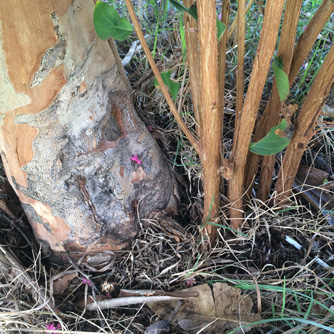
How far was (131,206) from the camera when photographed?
972 mm

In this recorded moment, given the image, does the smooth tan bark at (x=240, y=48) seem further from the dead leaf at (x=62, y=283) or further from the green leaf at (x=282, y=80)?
the dead leaf at (x=62, y=283)

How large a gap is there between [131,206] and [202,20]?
552 millimetres

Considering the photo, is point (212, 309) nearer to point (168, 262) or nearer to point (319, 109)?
point (168, 262)

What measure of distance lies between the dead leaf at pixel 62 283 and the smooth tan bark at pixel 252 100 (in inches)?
18.5

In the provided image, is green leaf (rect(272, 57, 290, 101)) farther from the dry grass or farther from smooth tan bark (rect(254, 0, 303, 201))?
the dry grass

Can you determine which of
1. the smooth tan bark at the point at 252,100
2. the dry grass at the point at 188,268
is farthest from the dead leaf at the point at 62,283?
the smooth tan bark at the point at 252,100

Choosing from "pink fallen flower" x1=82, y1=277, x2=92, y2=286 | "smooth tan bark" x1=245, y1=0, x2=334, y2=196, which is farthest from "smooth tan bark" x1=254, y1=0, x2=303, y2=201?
"pink fallen flower" x1=82, y1=277, x2=92, y2=286

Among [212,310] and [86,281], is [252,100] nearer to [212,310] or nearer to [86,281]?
[212,310]

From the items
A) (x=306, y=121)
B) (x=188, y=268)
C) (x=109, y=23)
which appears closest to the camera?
(x=109, y=23)

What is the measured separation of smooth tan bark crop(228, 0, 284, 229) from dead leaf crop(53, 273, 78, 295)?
47cm

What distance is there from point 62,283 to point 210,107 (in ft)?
2.07

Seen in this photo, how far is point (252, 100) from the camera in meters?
0.72

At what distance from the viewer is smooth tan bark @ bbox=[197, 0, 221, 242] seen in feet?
1.89

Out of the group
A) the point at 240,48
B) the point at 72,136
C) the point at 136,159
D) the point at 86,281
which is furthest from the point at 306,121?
the point at 86,281
